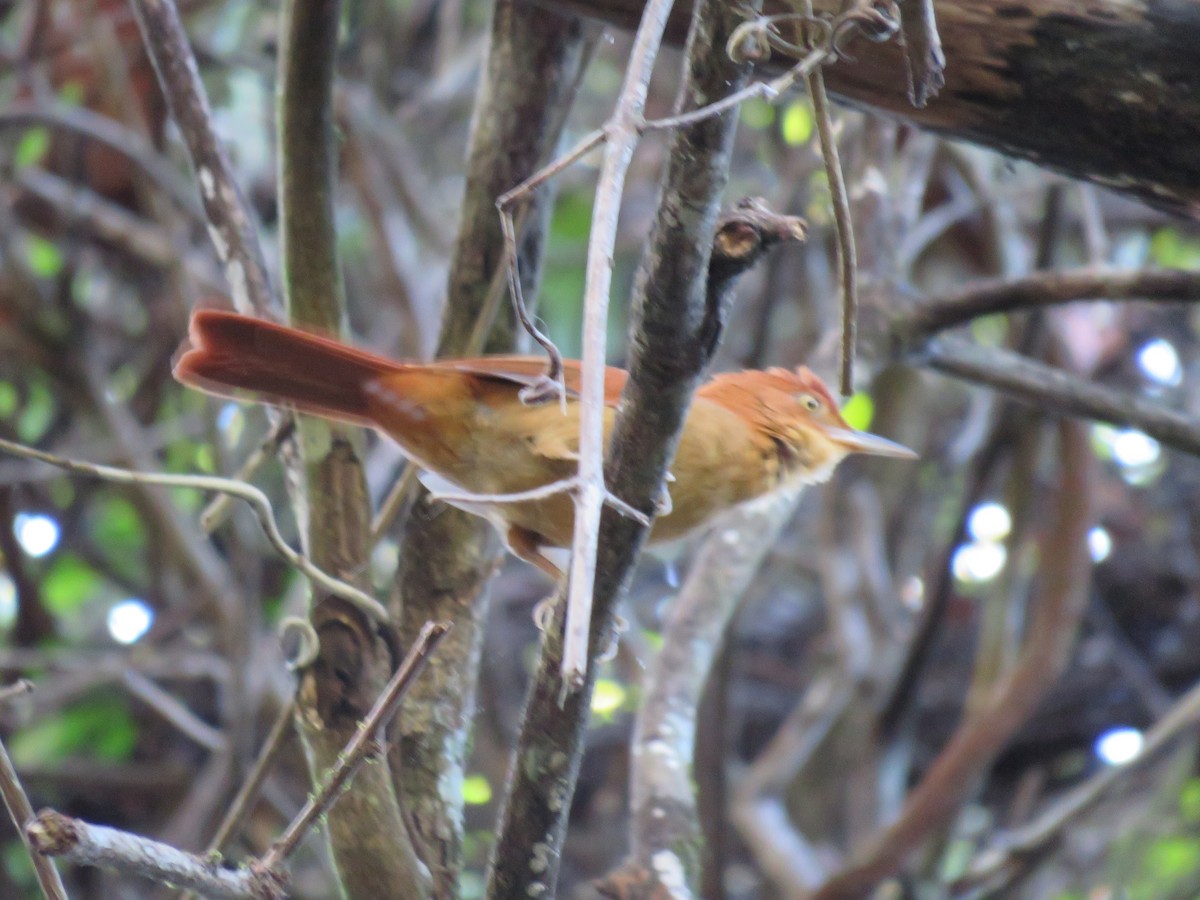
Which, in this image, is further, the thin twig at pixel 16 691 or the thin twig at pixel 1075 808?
Result: the thin twig at pixel 1075 808

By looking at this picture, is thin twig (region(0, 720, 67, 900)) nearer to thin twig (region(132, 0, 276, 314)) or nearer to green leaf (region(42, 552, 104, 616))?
thin twig (region(132, 0, 276, 314))

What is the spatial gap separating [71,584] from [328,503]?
3674 mm

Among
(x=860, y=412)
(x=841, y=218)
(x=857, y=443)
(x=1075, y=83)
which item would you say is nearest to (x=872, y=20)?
(x=841, y=218)

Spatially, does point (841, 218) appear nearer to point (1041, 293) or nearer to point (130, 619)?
point (1041, 293)

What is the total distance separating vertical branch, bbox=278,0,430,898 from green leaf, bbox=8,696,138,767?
10.1 ft

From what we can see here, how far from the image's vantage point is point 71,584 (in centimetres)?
540

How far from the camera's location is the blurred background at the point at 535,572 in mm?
4223

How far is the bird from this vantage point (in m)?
2.24

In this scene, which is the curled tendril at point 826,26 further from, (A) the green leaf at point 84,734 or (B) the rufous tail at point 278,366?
(A) the green leaf at point 84,734

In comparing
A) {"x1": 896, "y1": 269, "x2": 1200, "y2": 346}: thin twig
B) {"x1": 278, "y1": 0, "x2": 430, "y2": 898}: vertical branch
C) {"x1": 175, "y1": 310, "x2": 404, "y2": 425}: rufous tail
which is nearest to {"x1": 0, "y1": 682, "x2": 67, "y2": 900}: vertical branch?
{"x1": 278, "y1": 0, "x2": 430, "y2": 898}: vertical branch

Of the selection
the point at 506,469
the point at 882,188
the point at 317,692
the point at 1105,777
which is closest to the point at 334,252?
the point at 506,469

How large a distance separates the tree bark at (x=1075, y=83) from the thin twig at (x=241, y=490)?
1057 millimetres

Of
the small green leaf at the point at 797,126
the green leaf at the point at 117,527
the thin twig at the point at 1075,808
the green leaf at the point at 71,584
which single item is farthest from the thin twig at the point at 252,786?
the green leaf at the point at 117,527

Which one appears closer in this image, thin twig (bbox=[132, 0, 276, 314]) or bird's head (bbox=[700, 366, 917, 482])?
thin twig (bbox=[132, 0, 276, 314])
